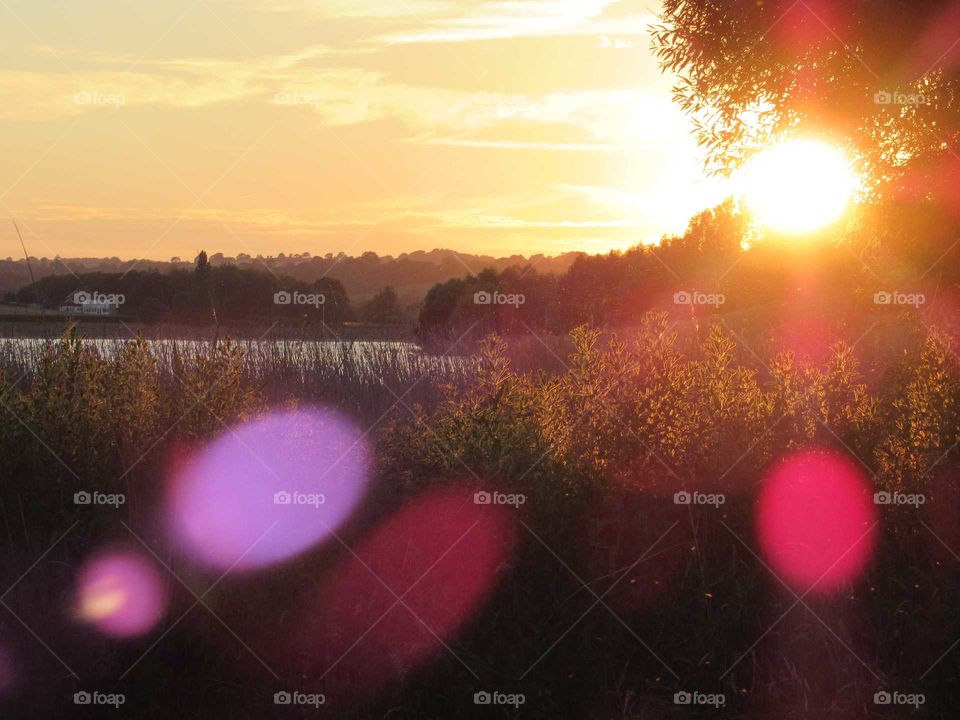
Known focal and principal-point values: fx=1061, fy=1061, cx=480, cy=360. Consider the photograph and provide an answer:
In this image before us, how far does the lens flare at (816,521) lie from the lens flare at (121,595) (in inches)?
146

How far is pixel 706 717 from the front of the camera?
5879 mm

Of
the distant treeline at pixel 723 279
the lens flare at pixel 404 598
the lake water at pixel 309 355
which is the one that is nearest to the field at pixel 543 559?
the lens flare at pixel 404 598

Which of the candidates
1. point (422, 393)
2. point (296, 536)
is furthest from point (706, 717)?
point (422, 393)

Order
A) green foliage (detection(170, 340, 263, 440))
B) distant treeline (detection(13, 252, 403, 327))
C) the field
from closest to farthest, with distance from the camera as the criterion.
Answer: the field
green foliage (detection(170, 340, 263, 440))
distant treeline (detection(13, 252, 403, 327))

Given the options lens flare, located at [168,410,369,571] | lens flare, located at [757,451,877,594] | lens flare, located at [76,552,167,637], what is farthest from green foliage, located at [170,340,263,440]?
lens flare, located at [757,451,877,594]

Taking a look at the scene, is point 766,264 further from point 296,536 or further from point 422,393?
point 296,536

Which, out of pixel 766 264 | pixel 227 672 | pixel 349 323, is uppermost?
pixel 766 264

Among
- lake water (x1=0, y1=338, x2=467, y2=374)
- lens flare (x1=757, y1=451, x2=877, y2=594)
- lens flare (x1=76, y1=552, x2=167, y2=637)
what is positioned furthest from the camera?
lake water (x1=0, y1=338, x2=467, y2=374)

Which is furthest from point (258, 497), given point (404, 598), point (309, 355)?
point (309, 355)

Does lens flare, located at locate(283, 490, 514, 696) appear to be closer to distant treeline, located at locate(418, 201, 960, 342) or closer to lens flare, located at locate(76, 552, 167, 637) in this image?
lens flare, located at locate(76, 552, 167, 637)

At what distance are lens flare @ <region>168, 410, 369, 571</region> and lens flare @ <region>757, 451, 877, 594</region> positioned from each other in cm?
265

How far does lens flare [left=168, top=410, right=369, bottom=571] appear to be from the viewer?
6.46 metres

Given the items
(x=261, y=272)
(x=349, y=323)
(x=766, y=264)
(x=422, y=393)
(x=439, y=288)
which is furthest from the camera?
(x=766, y=264)

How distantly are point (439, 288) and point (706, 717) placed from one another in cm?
2750
